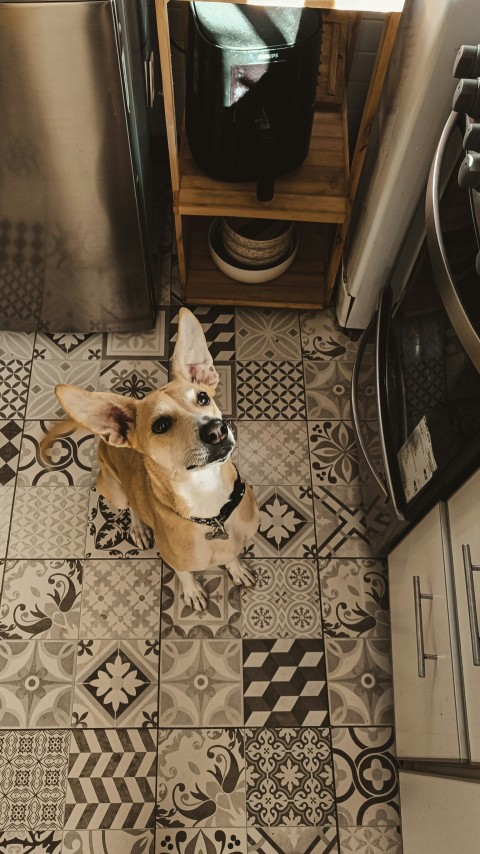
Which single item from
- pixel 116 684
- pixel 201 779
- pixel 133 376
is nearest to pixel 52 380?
pixel 133 376

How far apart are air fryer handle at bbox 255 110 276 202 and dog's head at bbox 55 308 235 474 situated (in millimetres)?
594

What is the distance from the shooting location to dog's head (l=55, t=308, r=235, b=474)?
1.22m

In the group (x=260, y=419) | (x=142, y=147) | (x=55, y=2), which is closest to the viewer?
(x=55, y=2)

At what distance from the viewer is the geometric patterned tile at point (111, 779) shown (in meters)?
1.58

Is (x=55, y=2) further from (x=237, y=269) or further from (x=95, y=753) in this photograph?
(x=95, y=753)

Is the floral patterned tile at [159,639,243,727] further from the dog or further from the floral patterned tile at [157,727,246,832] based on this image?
the dog

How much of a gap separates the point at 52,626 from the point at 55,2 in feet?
4.67

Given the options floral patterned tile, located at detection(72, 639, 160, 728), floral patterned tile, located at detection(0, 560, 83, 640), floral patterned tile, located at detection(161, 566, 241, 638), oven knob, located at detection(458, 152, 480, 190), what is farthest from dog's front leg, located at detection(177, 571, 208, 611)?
oven knob, located at detection(458, 152, 480, 190)

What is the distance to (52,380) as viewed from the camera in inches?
82.4

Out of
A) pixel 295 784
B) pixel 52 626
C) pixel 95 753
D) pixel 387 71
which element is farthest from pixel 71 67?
pixel 295 784

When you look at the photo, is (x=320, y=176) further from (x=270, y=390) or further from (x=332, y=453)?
(x=332, y=453)

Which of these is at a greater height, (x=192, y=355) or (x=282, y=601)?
(x=192, y=355)

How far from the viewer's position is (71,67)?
4.36 ft

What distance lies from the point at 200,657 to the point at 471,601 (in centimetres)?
85
